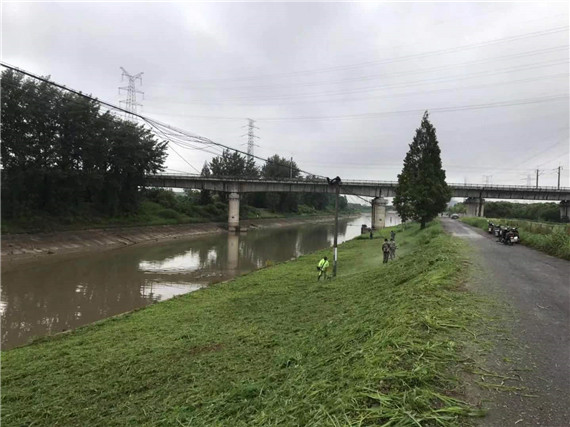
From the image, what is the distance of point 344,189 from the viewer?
237 feet

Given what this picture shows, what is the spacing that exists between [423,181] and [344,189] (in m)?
34.8

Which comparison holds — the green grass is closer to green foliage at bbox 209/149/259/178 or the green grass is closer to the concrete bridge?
the concrete bridge

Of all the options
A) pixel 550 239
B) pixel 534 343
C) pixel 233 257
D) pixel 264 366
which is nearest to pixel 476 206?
pixel 233 257

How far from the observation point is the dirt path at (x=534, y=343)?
13.0 feet

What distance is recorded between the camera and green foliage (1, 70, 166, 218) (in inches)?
1480

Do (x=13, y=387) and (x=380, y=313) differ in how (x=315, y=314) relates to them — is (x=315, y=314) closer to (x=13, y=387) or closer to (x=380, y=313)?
(x=380, y=313)

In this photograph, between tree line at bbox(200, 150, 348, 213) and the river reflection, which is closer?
Answer: the river reflection

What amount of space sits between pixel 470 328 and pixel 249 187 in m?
64.7

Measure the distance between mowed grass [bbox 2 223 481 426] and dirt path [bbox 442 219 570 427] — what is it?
22.3 inches

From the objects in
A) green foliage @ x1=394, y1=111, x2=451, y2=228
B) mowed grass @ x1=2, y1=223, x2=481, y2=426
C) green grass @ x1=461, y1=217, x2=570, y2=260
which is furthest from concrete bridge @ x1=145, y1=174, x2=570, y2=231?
mowed grass @ x1=2, y1=223, x2=481, y2=426

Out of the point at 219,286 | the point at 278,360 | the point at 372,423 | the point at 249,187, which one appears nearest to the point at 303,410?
the point at 372,423

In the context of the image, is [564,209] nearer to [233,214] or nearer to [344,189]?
[344,189]

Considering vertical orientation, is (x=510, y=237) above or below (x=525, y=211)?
below

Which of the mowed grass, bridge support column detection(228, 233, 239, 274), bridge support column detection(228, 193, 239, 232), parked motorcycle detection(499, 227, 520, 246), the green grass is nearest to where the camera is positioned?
the mowed grass
